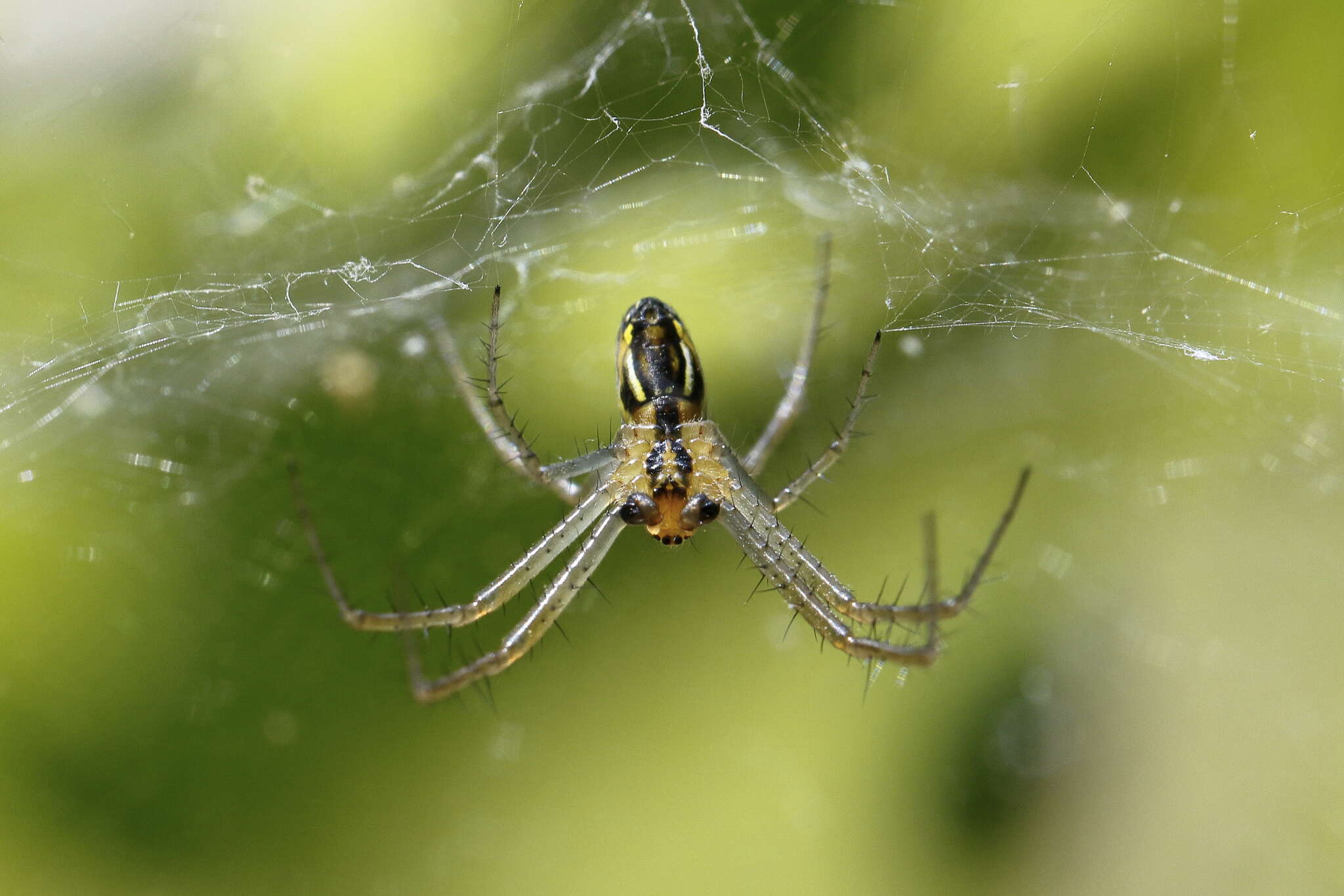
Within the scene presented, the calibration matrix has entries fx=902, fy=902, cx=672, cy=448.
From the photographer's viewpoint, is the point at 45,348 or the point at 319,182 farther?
the point at 319,182

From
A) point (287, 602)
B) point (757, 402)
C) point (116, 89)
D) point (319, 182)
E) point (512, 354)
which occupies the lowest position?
point (287, 602)

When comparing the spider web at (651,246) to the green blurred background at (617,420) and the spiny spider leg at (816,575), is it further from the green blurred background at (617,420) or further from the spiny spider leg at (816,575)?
the spiny spider leg at (816,575)

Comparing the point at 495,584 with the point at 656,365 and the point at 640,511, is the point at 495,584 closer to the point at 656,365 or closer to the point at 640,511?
the point at 640,511

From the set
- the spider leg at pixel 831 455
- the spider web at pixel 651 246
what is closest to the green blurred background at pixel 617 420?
the spider web at pixel 651 246

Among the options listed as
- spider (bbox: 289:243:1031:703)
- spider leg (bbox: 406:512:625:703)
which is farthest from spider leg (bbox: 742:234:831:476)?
spider leg (bbox: 406:512:625:703)

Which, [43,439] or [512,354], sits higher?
[43,439]

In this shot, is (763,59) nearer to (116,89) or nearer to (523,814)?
(116,89)

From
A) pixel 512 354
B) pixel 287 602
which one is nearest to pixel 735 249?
pixel 512 354
